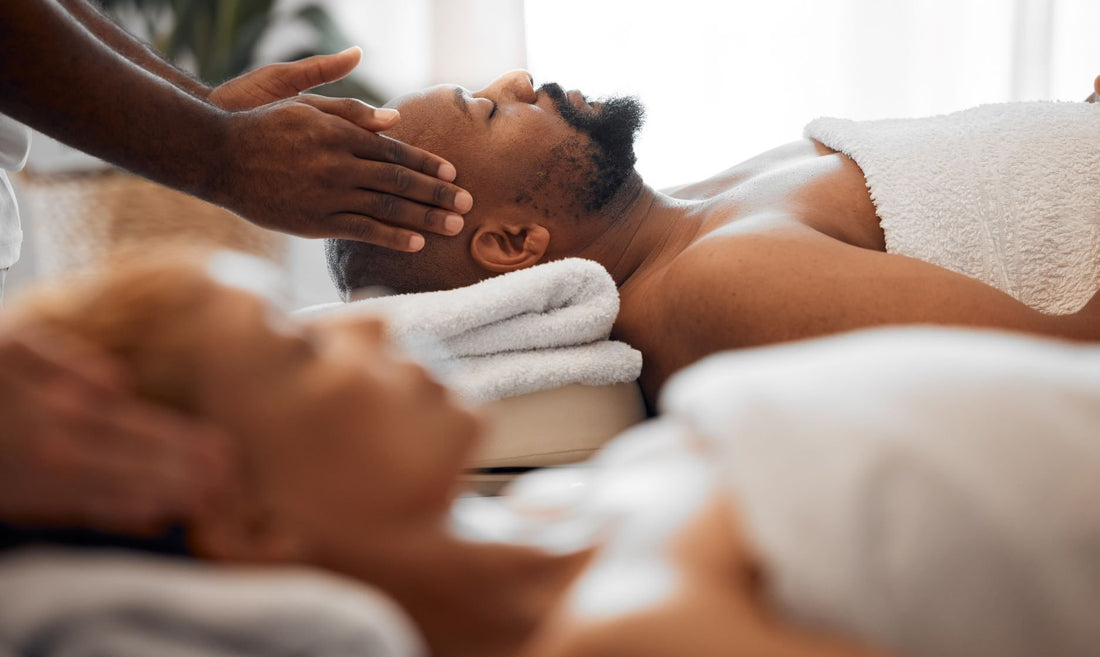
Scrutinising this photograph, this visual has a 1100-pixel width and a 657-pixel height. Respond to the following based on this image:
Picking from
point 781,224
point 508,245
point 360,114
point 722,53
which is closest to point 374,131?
point 360,114

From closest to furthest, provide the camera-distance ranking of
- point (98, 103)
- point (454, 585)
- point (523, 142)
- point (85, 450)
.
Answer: point (85, 450) → point (454, 585) → point (98, 103) → point (523, 142)

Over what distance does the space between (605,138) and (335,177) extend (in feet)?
1.58

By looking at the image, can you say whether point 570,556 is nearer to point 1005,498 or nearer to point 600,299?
point 1005,498

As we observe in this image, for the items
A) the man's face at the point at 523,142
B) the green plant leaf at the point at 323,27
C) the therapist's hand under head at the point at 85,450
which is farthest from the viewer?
the green plant leaf at the point at 323,27

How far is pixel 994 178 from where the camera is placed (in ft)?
4.21

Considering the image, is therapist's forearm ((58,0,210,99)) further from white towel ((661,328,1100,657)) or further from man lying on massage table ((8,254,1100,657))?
white towel ((661,328,1100,657))

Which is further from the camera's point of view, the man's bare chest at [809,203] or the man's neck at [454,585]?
the man's bare chest at [809,203]

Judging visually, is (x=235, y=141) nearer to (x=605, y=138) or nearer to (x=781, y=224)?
(x=605, y=138)

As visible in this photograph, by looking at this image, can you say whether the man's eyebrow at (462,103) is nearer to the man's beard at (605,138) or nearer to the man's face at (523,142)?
the man's face at (523,142)

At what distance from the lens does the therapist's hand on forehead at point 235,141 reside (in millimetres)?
1061

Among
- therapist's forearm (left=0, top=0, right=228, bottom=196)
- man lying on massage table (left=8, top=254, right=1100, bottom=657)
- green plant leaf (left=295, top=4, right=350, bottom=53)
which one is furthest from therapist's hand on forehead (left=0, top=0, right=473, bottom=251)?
green plant leaf (left=295, top=4, right=350, bottom=53)

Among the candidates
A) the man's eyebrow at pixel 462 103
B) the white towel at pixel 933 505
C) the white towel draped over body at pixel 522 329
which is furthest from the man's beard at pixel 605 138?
the white towel at pixel 933 505

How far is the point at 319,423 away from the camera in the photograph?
0.55 m

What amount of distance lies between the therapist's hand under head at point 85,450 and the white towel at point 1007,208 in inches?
39.6
